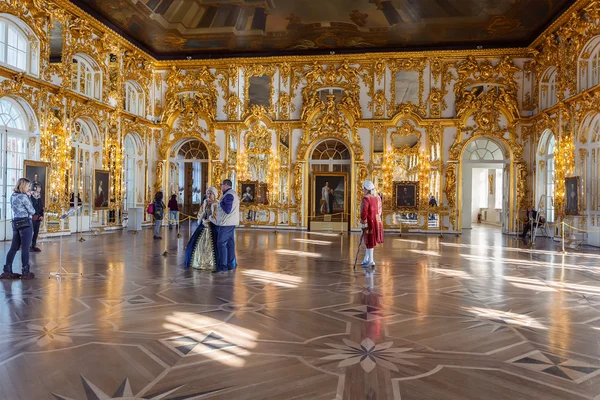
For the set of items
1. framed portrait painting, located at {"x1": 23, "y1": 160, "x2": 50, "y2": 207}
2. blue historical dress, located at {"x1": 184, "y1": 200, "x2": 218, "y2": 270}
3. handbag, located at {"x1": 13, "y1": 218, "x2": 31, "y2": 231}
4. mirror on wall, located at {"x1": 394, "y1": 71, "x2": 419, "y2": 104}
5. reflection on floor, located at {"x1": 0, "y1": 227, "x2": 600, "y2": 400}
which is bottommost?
reflection on floor, located at {"x1": 0, "y1": 227, "x2": 600, "y2": 400}

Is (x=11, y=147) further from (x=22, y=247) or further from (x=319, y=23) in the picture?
(x=319, y=23)

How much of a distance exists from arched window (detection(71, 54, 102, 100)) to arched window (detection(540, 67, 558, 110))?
1699 centimetres

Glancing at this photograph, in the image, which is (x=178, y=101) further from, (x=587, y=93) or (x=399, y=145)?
(x=587, y=93)

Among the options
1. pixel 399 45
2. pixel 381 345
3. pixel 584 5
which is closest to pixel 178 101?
pixel 399 45

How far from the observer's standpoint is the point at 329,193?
20.0m

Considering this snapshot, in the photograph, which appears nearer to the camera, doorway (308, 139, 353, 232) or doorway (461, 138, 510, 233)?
doorway (461, 138, 510, 233)

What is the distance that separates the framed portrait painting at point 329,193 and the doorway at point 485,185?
529cm

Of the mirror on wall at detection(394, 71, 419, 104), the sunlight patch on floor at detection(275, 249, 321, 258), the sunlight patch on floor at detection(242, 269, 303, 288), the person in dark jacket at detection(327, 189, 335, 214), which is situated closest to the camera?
the sunlight patch on floor at detection(242, 269, 303, 288)

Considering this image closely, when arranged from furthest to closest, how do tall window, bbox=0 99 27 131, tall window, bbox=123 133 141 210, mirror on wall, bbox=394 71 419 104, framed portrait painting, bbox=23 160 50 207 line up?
1. tall window, bbox=123 133 141 210
2. mirror on wall, bbox=394 71 419 104
3. framed portrait painting, bbox=23 160 50 207
4. tall window, bbox=0 99 27 131

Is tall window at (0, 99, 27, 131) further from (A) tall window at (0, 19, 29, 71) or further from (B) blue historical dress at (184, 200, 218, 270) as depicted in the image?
(B) blue historical dress at (184, 200, 218, 270)

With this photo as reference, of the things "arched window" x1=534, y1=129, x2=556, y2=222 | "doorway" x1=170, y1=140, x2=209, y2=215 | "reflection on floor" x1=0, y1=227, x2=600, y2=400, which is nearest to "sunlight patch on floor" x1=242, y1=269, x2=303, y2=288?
"reflection on floor" x1=0, y1=227, x2=600, y2=400

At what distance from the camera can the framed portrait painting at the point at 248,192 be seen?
2011 cm

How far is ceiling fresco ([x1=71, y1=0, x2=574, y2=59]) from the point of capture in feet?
51.0

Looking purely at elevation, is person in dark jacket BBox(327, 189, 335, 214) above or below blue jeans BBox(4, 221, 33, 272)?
above
